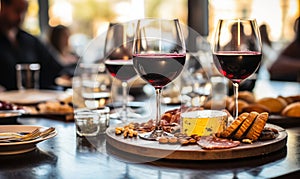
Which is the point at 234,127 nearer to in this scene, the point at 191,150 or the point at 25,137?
the point at 191,150

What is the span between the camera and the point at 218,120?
102 centimetres

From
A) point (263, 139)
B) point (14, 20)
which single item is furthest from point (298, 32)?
point (263, 139)

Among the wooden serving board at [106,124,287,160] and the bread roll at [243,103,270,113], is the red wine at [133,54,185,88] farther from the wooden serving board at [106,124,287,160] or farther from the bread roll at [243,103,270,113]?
the bread roll at [243,103,270,113]

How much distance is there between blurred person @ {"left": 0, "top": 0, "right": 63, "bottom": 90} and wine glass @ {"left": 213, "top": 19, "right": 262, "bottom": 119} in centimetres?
219

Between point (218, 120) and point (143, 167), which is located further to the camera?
point (218, 120)

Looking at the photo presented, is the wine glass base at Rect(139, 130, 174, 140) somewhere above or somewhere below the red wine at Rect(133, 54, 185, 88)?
below

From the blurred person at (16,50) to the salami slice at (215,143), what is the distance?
2309 millimetres

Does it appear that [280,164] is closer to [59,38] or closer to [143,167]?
[143,167]

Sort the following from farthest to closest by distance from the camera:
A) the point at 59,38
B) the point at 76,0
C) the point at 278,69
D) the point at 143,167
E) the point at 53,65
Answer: the point at 76,0, the point at 59,38, the point at 278,69, the point at 53,65, the point at 143,167

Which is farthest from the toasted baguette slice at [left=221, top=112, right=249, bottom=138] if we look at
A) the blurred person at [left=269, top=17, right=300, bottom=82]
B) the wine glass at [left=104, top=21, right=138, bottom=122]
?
the blurred person at [left=269, top=17, right=300, bottom=82]

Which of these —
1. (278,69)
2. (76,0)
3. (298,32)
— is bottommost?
(278,69)

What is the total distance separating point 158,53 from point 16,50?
2616 millimetres

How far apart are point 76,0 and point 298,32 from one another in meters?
2.67

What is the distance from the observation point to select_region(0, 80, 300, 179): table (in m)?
0.87
